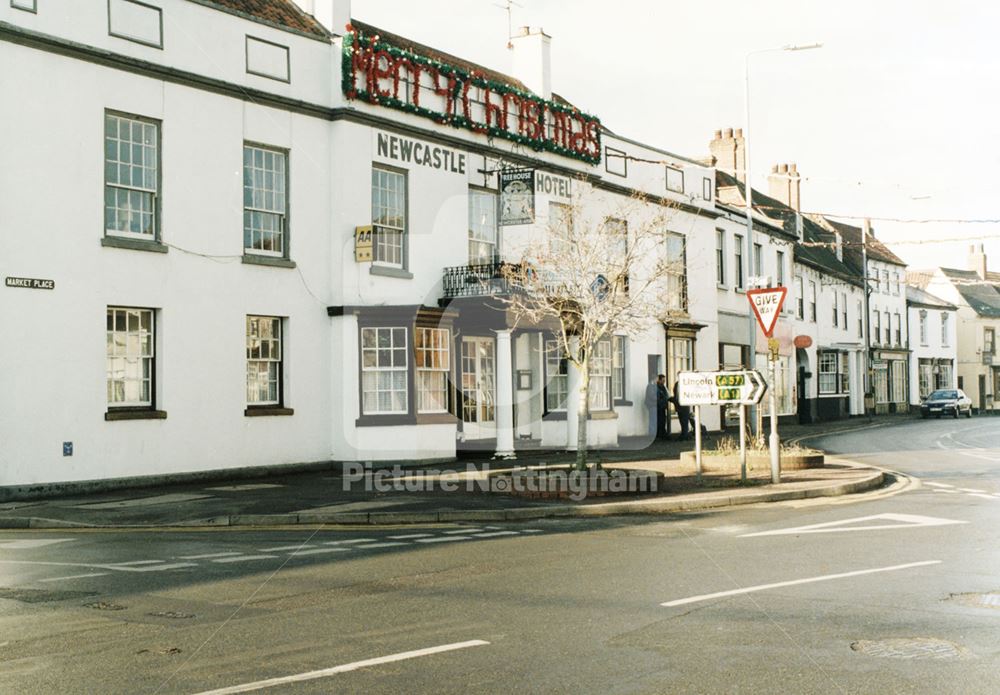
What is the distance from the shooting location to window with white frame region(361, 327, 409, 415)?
2300 centimetres

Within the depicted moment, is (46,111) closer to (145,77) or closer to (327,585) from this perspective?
→ (145,77)

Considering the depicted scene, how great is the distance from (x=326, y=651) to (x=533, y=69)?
26.5m

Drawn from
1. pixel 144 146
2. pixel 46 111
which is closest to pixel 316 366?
pixel 144 146

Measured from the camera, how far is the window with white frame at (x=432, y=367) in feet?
77.4

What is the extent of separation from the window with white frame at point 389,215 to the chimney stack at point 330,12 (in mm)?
3295

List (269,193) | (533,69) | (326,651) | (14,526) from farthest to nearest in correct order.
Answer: (533,69), (269,193), (14,526), (326,651)

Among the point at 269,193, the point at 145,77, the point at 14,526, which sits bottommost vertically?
the point at 14,526

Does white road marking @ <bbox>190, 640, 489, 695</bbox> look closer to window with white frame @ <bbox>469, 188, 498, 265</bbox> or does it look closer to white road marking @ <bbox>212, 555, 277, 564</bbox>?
white road marking @ <bbox>212, 555, 277, 564</bbox>

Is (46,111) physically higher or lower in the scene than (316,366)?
higher

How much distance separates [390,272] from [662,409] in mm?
12055

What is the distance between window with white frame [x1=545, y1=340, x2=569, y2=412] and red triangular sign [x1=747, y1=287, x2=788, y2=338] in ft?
34.8

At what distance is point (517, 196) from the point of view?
25750 millimetres

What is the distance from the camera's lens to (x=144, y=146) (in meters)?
19.6

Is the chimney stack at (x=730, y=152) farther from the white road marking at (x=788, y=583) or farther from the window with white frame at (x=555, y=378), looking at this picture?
the white road marking at (x=788, y=583)
